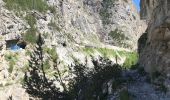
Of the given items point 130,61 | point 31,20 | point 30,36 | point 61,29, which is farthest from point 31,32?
point 130,61

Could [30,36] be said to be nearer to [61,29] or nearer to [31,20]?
[31,20]

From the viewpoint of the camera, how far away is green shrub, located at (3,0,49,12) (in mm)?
111625

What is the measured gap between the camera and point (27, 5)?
117750mm

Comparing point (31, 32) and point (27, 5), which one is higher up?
point (27, 5)

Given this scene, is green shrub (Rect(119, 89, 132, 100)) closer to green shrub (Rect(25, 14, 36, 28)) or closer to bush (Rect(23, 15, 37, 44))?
bush (Rect(23, 15, 37, 44))

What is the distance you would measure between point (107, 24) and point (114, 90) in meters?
135

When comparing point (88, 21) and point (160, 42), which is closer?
point (160, 42)

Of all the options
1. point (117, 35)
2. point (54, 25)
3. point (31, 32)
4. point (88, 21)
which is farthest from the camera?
point (117, 35)

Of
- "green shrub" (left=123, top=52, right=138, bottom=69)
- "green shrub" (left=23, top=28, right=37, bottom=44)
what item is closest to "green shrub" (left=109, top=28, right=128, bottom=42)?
"green shrub" (left=123, top=52, right=138, bottom=69)

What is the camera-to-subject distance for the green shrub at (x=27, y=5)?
112 m

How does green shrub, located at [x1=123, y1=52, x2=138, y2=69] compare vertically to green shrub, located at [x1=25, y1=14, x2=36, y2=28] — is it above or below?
below

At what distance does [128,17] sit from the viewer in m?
172

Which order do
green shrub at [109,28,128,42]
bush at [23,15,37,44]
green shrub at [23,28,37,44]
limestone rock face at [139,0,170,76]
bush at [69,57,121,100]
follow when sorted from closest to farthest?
limestone rock face at [139,0,170,76] → bush at [69,57,121,100] → green shrub at [23,28,37,44] → bush at [23,15,37,44] → green shrub at [109,28,128,42]

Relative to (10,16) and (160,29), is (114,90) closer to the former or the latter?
(160,29)
